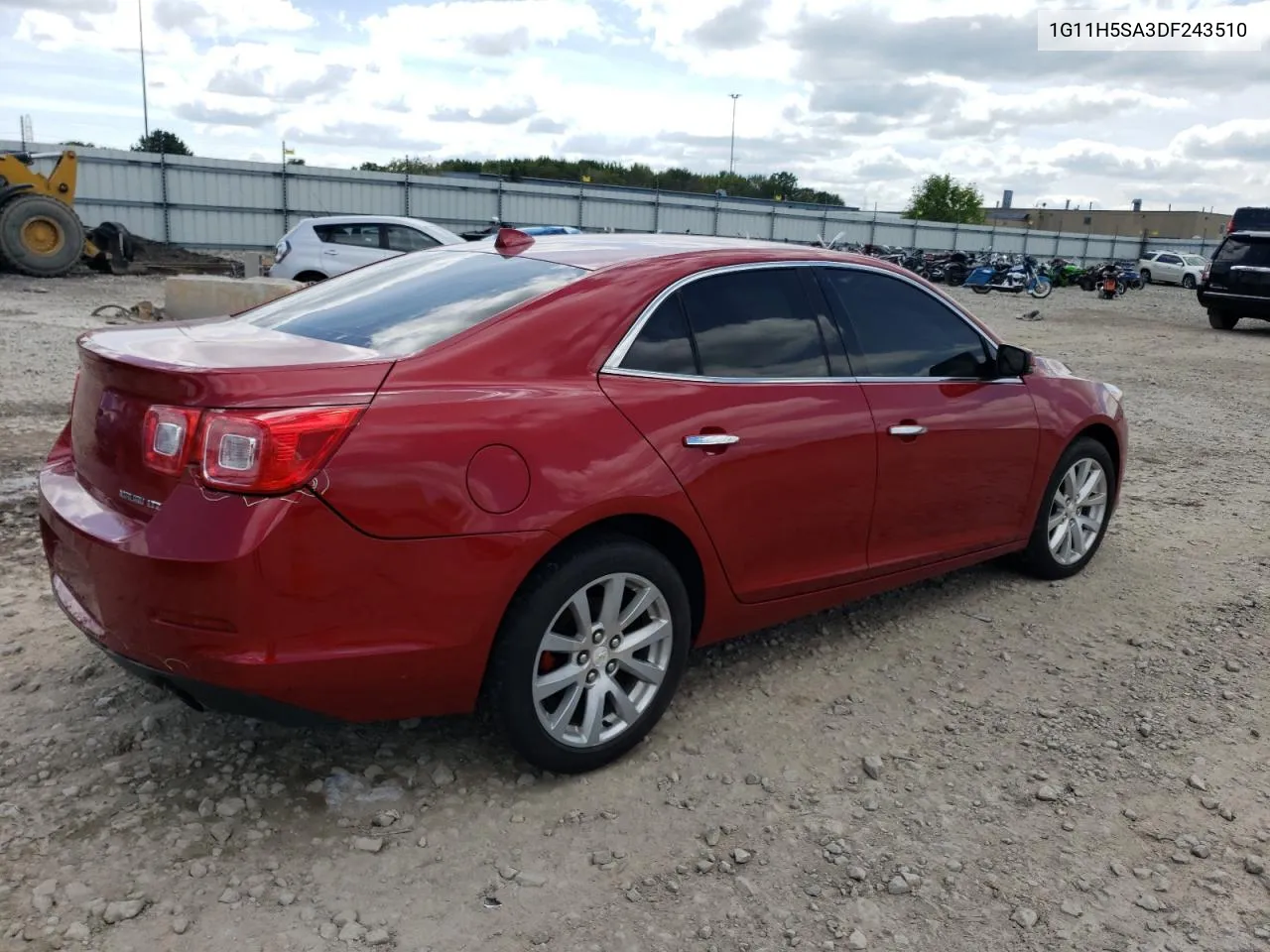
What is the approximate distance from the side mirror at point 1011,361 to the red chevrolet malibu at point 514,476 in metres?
0.20

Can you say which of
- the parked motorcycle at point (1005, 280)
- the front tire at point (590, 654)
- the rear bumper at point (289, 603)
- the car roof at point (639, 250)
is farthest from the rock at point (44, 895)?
the parked motorcycle at point (1005, 280)

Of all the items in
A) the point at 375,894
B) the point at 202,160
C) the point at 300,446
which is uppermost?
the point at 202,160

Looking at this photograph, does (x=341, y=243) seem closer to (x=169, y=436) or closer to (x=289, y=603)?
(x=169, y=436)

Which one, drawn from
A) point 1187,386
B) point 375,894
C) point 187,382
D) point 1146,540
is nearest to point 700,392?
point 187,382

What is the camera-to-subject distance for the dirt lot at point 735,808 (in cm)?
254

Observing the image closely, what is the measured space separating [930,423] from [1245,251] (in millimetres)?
18065

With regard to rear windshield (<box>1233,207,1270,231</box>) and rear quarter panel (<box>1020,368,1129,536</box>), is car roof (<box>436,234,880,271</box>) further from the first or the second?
rear windshield (<box>1233,207,1270,231</box>)

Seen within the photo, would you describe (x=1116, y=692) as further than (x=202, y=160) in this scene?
No

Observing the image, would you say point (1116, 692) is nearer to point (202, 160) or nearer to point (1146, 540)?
point (1146, 540)

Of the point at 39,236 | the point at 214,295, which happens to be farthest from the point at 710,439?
the point at 39,236

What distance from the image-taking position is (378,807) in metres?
2.95

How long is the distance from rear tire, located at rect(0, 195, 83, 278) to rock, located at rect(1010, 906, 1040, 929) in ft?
63.3

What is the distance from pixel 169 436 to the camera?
2.57 m

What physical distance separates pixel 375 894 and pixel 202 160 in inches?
1052
